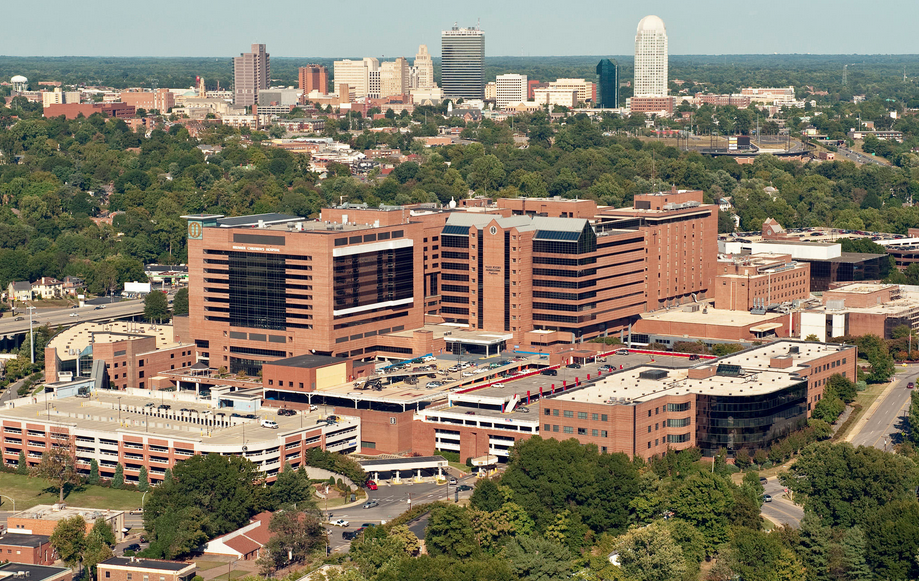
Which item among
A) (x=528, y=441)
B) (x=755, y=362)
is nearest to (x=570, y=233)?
(x=755, y=362)

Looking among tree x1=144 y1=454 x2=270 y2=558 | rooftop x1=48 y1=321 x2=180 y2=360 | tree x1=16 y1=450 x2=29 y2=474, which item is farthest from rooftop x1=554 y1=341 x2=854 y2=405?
rooftop x1=48 y1=321 x2=180 y2=360

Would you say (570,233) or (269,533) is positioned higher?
(570,233)

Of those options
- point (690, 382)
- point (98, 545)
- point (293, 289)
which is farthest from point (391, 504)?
point (293, 289)

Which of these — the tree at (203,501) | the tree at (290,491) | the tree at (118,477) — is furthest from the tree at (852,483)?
the tree at (118,477)

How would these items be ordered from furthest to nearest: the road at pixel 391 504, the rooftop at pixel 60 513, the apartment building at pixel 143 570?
the rooftop at pixel 60 513 < the road at pixel 391 504 < the apartment building at pixel 143 570

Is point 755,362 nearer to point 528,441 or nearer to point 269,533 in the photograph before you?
point 528,441

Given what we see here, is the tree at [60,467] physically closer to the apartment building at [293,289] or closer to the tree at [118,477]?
the tree at [118,477]

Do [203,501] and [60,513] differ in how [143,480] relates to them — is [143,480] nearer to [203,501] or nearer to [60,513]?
[60,513]
